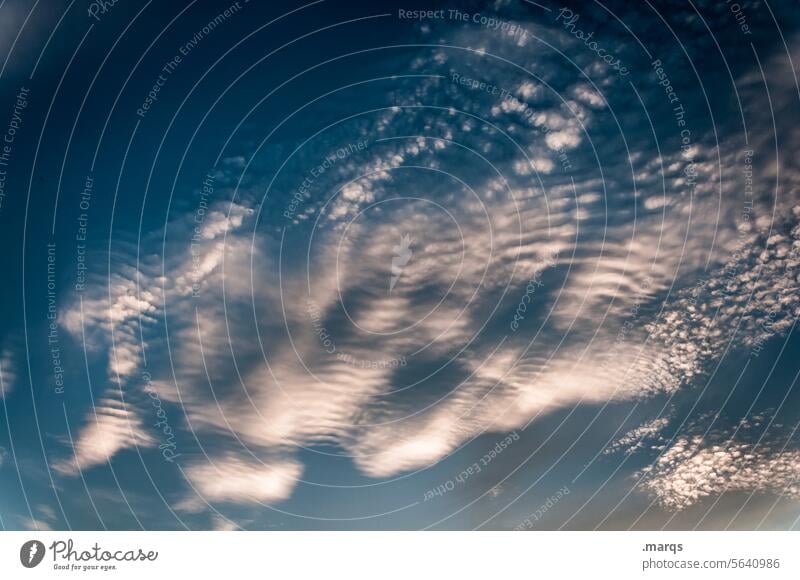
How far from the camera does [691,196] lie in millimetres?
2803

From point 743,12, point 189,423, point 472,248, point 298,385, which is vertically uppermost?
point 743,12

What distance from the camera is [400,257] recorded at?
2.75 m

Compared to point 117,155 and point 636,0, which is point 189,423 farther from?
point 636,0
